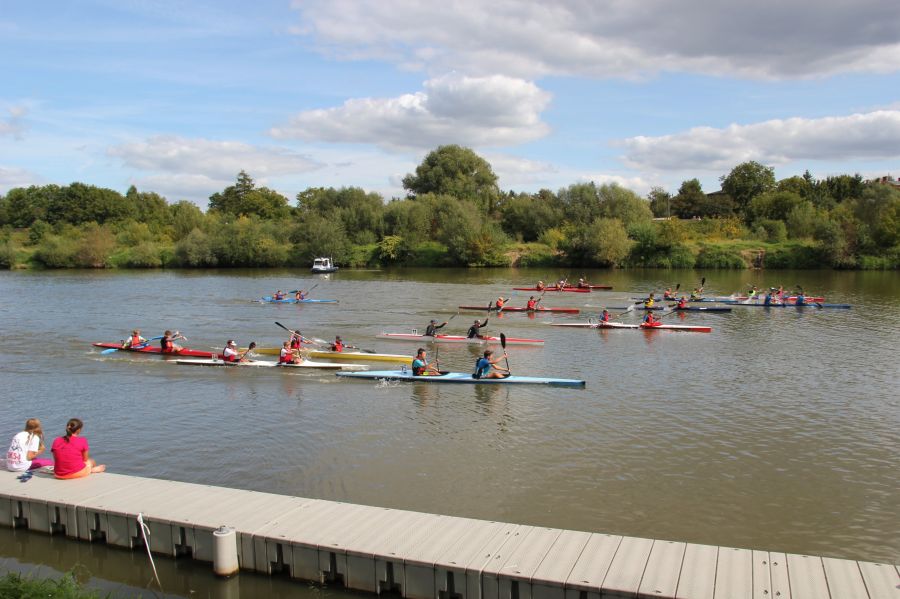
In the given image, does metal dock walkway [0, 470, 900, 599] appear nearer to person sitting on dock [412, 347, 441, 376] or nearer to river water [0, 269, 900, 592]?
river water [0, 269, 900, 592]

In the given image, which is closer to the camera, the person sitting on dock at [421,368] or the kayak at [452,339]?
the person sitting on dock at [421,368]

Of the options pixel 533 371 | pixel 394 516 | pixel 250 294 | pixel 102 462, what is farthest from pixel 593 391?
pixel 250 294

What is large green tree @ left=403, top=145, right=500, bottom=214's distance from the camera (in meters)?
93.7

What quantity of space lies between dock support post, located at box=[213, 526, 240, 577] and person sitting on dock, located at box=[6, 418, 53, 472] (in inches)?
168

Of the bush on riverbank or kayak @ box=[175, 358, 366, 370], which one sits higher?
kayak @ box=[175, 358, 366, 370]

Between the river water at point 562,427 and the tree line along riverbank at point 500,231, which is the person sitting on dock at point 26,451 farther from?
the tree line along riverbank at point 500,231

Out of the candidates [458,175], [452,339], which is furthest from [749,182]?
[452,339]

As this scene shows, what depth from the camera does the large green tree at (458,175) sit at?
93650 mm

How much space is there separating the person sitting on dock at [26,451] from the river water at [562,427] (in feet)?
6.59

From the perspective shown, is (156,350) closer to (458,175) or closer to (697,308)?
(697,308)

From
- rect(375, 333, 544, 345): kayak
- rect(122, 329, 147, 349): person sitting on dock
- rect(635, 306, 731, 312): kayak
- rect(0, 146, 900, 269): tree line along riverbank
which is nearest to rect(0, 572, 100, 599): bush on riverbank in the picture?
rect(122, 329, 147, 349): person sitting on dock

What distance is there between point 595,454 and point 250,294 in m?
37.6


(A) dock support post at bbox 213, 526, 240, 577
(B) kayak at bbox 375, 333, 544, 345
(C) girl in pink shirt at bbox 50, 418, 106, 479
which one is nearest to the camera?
(A) dock support post at bbox 213, 526, 240, 577

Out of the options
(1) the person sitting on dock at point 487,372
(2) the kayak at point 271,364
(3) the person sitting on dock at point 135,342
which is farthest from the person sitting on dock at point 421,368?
(3) the person sitting on dock at point 135,342
